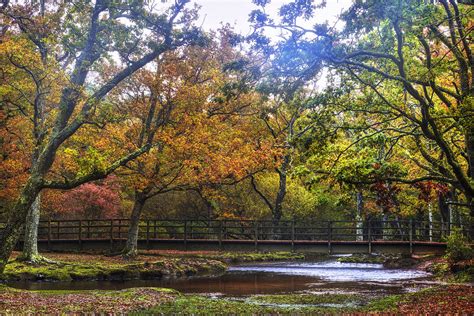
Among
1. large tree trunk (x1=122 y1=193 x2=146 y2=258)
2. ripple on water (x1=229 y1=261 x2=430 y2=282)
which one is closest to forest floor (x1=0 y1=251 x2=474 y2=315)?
ripple on water (x1=229 y1=261 x2=430 y2=282)

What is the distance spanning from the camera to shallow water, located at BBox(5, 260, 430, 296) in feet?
58.4

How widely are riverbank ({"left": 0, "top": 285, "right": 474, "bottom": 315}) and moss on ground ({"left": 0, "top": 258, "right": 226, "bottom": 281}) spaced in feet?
18.8

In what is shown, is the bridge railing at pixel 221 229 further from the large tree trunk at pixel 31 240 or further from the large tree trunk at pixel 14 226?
the large tree trunk at pixel 14 226

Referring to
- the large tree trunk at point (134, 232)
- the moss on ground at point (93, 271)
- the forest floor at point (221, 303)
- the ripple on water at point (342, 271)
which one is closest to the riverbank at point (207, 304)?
the forest floor at point (221, 303)

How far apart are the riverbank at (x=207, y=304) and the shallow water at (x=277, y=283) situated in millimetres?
3009

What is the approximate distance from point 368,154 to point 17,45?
1352cm

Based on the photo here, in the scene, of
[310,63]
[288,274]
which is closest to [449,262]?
[288,274]

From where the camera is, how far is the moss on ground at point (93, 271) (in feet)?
64.1

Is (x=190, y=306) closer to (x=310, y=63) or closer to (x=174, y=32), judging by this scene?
(x=310, y=63)

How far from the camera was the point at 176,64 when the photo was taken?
2638 centimetres

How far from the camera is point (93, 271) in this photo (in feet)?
68.8

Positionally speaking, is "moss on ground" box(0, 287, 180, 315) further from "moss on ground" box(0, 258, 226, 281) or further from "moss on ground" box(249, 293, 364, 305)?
"moss on ground" box(0, 258, 226, 281)

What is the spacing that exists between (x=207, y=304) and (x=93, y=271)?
934cm

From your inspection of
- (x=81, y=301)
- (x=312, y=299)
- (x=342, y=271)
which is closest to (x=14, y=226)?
(x=81, y=301)
